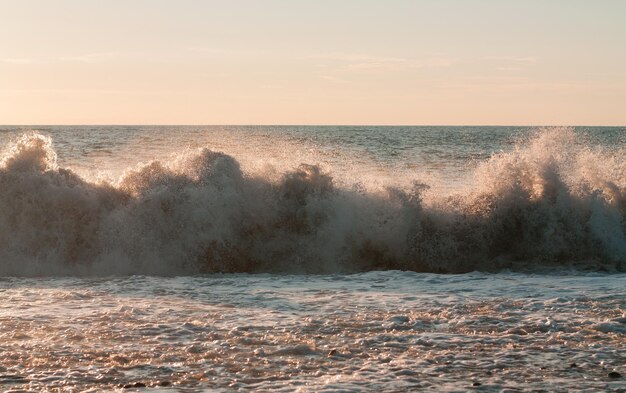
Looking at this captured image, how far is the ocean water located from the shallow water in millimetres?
27

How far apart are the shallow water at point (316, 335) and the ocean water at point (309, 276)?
27mm

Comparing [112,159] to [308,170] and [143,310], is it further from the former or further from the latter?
[143,310]

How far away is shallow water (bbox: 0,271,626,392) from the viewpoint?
5.79 metres

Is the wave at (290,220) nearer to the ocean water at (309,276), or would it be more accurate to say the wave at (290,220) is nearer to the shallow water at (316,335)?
the ocean water at (309,276)

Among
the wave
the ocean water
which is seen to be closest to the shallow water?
the ocean water

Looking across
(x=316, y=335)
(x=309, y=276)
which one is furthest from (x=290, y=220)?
(x=316, y=335)

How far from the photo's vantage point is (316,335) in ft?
23.0

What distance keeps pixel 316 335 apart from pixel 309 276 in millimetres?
4007

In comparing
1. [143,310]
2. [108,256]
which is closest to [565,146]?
[108,256]

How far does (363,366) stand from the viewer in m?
6.10

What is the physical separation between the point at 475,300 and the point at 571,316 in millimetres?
1214

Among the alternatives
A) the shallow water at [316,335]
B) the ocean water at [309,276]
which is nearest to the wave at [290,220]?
the ocean water at [309,276]

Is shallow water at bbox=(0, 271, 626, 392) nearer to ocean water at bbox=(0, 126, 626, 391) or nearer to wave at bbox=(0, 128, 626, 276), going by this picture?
ocean water at bbox=(0, 126, 626, 391)

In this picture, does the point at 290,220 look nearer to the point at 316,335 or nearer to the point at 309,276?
the point at 309,276
